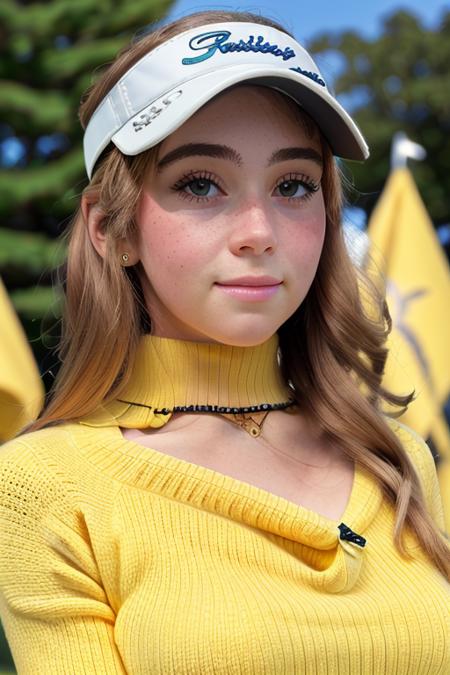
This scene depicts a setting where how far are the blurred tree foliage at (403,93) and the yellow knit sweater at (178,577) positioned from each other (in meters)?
18.3

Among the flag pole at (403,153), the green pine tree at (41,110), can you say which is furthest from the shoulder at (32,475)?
the green pine tree at (41,110)

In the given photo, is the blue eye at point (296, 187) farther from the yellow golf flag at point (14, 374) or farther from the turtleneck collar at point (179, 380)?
the yellow golf flag at point (14, 374)

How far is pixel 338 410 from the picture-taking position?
6.79 ft

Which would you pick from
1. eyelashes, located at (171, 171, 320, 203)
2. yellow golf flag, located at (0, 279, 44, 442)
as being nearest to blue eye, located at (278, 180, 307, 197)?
eyelashes, located at (171, 171, 320, 203)

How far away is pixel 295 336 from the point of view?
2152mm

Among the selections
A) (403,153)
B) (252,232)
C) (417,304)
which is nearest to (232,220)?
(252,232)

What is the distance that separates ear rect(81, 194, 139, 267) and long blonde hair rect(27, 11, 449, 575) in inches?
0.4

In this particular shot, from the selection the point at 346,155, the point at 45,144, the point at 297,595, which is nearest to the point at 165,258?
the point at 346,155

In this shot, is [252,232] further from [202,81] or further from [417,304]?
[417,304]

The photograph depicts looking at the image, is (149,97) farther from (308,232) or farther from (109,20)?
(109,20)

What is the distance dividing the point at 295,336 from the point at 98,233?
447mm

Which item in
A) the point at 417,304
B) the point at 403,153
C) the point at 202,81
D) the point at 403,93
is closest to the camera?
the point at 202,81

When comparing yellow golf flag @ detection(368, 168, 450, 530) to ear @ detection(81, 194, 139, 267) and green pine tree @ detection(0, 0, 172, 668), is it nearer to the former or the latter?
ear @ detection(81, 194, 139, 267)

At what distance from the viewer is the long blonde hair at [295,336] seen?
1.88 metres
